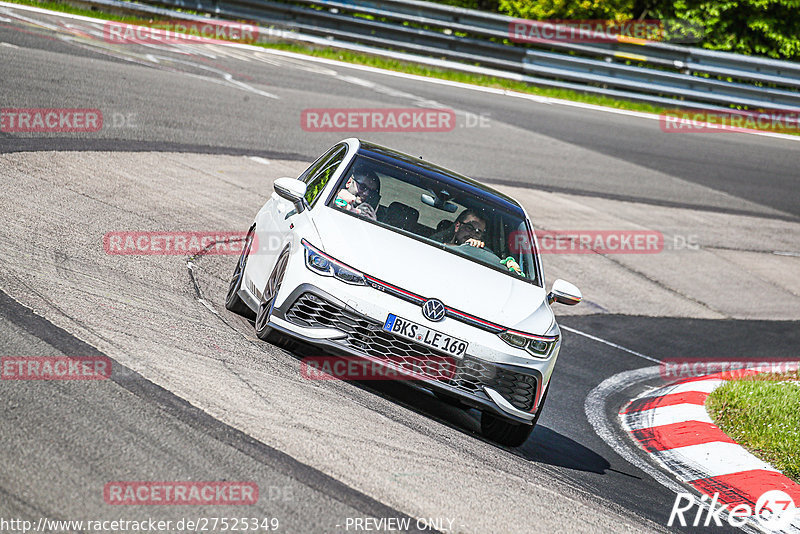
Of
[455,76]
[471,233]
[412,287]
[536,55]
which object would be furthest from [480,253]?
[536,55]

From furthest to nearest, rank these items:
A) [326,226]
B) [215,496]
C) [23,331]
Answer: [326,226] → [23,331] → [215,496]

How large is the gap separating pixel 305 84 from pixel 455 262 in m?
11.7

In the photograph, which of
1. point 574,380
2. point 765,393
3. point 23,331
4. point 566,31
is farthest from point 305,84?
point 23,331

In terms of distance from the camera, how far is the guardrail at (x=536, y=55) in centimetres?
2202

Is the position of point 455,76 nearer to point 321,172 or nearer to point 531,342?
point 321,172

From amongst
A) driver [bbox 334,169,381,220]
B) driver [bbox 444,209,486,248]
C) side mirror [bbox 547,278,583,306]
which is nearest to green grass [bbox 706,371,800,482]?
side mirror [bbox 547,278,583,306]

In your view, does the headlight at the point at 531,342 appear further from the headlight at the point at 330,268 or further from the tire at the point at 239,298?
the tire at the point at 239,298

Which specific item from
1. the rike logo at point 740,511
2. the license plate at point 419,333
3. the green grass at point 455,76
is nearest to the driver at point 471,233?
the license plate at point 419,333

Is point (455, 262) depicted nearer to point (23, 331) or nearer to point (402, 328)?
point (402, 328)

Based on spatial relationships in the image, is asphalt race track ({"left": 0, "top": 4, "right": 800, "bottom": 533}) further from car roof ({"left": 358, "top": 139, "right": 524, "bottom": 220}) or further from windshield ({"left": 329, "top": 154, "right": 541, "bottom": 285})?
car roof ({"left": 358, "top": 139, "right": 524, "bottom": 220})

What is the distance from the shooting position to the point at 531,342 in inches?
249

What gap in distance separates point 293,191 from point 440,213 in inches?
46.2

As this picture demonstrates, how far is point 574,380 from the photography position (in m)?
8.99

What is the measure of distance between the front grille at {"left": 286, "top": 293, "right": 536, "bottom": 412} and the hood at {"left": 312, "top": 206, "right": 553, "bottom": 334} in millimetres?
314
